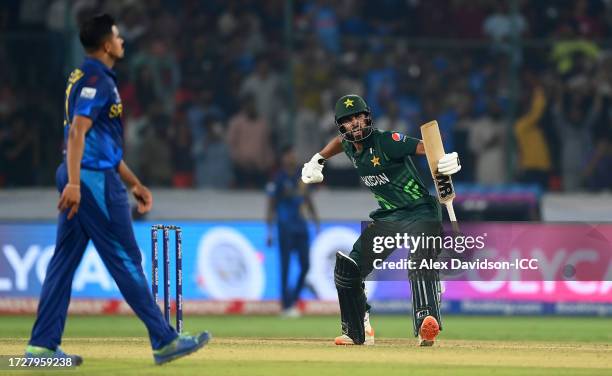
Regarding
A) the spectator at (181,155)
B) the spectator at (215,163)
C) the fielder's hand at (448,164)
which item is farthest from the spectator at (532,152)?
→ the fielder's hand at (448,164)

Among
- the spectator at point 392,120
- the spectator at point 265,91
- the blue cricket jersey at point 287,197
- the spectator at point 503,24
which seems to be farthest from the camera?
the spectator at point 503,24

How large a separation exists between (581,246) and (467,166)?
364 cm

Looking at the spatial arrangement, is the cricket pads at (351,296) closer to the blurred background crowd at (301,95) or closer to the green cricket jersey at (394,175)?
the green cricket jersey at (394,175)

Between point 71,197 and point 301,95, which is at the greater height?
point 301,95

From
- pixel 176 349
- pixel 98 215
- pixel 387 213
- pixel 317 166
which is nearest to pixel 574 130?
pixel 317 166

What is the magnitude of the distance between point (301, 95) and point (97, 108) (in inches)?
514

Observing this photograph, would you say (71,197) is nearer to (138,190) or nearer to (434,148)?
(138,190)

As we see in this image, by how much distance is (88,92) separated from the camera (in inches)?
360

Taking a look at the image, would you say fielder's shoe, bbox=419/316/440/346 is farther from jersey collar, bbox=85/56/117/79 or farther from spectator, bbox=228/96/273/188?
spectator, bbox=228/96/273/188

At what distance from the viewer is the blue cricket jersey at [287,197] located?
19.8 metres

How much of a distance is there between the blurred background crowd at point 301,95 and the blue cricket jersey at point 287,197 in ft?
6.44

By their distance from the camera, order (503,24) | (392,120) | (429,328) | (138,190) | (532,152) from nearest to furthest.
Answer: (138,190) < (429,328) < (392,120) < (532,152) < (503,24)

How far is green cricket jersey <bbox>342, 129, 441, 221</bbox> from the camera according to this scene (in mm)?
11344

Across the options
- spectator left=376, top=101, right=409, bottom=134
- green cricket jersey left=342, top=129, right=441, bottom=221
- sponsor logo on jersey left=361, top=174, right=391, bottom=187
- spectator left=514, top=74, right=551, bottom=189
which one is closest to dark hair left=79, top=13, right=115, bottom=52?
green cricket jersey left=342, top=129, right=441, bottom=221
